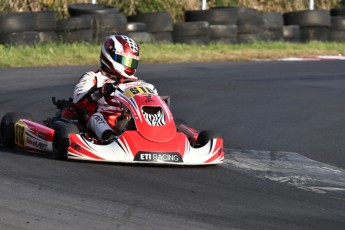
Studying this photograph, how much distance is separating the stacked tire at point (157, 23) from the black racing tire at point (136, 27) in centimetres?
16

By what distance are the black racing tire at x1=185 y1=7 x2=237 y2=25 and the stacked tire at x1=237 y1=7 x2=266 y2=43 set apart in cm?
25

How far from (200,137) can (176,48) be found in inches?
369

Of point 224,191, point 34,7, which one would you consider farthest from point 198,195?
point 34,7

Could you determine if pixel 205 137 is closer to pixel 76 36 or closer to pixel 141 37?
pixel 76 36

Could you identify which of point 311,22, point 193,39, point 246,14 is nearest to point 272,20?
point 246,14

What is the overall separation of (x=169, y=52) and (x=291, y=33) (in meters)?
4.03

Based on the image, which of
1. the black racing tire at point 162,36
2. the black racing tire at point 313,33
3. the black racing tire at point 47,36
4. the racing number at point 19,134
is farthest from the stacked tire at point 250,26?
the racing number at point 19,134

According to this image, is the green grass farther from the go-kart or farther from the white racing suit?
the go-kart

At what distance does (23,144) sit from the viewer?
8.37 m

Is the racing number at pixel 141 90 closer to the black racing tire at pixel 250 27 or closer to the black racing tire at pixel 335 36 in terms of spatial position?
the black racing tire at pixel 250 27

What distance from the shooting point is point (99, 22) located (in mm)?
16828

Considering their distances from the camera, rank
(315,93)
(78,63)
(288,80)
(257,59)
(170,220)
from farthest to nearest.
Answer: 1. (257,59)
2. (78,63)
3. (288,80)
4. (315,93)
5. (170,220)

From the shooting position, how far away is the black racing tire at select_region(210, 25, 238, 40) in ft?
61.8

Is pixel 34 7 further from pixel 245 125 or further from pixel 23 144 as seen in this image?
pixel 23 144
